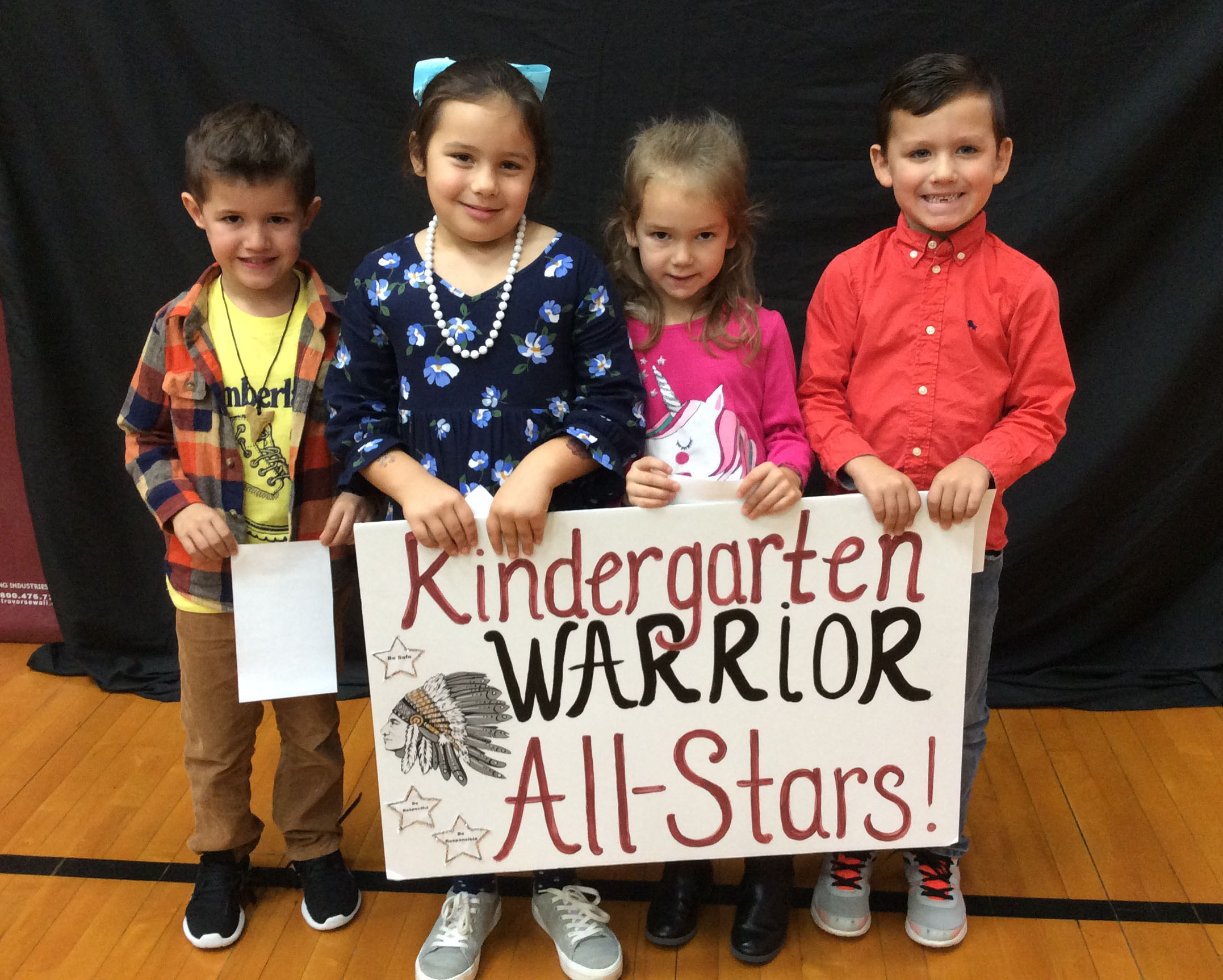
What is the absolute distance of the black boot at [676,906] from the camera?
1596 millimetres

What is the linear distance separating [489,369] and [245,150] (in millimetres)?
439

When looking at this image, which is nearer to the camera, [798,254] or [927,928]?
[927,928]

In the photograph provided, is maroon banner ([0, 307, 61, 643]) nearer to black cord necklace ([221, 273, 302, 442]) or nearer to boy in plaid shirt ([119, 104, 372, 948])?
boy in plaid shirt ([119, 104, 372, 948])

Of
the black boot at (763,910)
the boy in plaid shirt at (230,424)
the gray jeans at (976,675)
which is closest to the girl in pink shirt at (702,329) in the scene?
the gray jeans at (976,675)

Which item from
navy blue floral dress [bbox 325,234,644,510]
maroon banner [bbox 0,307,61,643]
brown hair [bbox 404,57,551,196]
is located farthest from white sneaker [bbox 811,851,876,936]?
maroon banner [bbox 0,307,61,643]

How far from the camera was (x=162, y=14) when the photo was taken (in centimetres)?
197

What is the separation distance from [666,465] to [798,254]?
812 millimetres

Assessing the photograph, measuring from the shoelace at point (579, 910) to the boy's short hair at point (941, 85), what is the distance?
1.16m

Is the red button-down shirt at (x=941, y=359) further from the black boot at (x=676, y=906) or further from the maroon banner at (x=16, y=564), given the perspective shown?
the maroon banner at (x=16, y=564)

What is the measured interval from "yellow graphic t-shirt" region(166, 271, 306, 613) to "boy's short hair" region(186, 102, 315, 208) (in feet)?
0.54

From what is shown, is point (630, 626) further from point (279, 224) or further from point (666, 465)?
point (279, 224)

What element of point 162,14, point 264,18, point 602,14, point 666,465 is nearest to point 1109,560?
point 666,465

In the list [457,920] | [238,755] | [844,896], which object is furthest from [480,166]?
[844,896]

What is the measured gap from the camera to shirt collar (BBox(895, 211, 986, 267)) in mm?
1448
